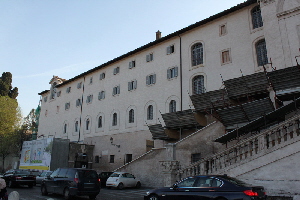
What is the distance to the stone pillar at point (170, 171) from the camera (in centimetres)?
1411

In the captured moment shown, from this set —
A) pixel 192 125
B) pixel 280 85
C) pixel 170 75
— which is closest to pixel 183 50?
pixel 170 75

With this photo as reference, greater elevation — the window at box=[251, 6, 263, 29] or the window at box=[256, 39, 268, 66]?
the window at box=[251, 6, 263, 29]

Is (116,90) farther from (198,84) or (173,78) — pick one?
(198,84)

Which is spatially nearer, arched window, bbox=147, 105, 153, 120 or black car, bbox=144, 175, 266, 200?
black car, bbox=144, 175, 266, 200

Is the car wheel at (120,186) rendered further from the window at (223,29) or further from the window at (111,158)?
the window at (223,29)

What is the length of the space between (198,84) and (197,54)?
120 inches

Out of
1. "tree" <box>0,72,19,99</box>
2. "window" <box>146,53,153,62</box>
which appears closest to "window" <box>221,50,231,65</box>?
"window" <box>146,53,153,62</box>

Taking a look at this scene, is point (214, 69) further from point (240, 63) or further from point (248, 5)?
point (248, 5)

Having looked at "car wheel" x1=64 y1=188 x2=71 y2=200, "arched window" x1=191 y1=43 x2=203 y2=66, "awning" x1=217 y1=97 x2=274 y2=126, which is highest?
"arched window" x1=191 y1=43 x2=203 y2=66

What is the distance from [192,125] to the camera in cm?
2217

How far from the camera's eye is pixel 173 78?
2586 centimetres

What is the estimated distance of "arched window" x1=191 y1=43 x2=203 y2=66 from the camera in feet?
79.9

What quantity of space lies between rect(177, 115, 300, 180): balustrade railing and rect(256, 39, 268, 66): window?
371 inches

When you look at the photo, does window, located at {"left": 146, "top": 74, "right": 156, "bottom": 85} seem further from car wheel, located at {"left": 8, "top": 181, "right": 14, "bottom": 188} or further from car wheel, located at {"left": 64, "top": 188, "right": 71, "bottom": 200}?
car wheel, located at {"left": 64, "top": 188, "right": 71, "bottom": 200}
